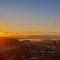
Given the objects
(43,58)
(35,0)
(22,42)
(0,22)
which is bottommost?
(43,58)

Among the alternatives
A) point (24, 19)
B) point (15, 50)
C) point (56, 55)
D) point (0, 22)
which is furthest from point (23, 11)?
point (56, 55)

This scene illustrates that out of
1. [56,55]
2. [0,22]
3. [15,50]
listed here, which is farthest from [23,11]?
[56,55]

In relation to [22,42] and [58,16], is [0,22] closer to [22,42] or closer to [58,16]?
[22,42]

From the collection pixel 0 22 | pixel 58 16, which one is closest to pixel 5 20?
pixel 0 22

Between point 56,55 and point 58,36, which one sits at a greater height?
point 58,36

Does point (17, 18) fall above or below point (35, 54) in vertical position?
above

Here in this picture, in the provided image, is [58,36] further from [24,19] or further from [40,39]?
[24,19]
